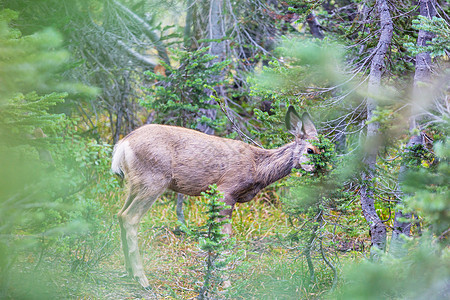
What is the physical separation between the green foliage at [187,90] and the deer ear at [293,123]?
65.0 inches

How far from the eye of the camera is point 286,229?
7562 mm

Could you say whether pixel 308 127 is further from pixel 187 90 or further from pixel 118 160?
pixel 187 90

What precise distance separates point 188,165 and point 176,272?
1.49 metres

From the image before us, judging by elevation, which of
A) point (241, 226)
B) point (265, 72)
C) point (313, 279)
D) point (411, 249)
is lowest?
point (241, 226)

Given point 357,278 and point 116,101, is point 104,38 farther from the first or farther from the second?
point 357,278

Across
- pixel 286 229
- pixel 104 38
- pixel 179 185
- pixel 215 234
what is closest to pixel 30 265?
pixel 179 185

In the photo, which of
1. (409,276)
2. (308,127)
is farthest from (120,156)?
(409,276)

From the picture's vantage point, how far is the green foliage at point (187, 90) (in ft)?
23.7

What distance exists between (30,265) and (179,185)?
216 cm

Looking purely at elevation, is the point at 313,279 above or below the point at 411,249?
below

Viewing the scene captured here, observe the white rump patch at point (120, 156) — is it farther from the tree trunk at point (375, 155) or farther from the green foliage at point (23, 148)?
the tree trunk at point (375, 155)

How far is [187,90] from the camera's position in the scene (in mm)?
7805

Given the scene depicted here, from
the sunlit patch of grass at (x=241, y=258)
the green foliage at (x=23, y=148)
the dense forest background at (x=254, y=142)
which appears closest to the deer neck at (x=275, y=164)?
the dense forest background at (x=254, y=142)

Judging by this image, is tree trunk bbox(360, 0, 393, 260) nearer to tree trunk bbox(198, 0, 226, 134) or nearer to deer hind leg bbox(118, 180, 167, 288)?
deer hind leg bbox(118, 180, 167, 288)
